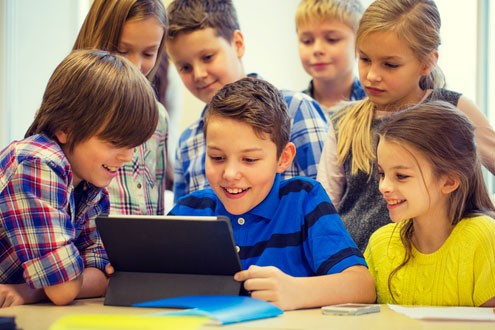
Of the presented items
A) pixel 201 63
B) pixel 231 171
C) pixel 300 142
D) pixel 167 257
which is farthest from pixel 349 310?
pixel 201 63

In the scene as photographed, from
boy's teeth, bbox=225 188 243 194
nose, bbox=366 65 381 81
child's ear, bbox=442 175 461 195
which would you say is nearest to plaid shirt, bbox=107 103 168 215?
boy's teeth, bbox=225 188 243 194

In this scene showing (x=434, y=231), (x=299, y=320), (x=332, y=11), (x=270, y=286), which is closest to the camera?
(x=299, y=320)

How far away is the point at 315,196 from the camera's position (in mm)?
1765

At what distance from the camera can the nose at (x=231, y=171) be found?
5.69 ft

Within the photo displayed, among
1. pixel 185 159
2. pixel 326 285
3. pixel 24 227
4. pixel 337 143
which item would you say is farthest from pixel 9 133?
pixel 326 285

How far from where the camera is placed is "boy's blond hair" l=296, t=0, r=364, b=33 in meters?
2.89

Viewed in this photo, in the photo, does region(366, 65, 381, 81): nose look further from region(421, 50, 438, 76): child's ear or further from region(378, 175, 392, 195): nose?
region(378, 175, 392, 195): nose

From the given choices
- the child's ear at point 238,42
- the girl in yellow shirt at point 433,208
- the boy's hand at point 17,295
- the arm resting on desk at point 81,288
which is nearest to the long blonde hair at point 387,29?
the girl in yellow shirt at point 433,208

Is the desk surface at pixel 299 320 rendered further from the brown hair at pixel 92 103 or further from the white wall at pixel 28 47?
the white wall at pixel 28 47

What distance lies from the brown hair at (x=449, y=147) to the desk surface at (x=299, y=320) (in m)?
0.41

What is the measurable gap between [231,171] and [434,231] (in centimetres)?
49

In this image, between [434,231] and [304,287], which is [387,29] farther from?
[304,287]

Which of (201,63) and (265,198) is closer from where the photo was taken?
(265,198)

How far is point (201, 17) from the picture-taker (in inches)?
101
